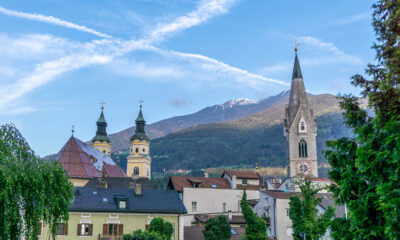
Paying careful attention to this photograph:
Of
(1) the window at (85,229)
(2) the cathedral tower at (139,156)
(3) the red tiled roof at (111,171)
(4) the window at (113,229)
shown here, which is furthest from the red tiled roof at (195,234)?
(2) the cathedral tower at (139,156)

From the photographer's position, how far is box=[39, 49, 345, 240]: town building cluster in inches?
1633

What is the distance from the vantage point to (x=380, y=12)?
1838 cm

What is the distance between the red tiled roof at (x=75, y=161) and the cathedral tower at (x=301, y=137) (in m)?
34.8

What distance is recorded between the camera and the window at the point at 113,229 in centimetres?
4097

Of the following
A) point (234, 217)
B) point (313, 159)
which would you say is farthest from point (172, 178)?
point (313, 159)

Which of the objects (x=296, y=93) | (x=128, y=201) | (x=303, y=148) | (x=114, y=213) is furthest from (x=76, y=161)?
(x=296, y=93)

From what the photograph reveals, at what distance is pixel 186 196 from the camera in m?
63.1

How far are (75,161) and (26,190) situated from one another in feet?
188

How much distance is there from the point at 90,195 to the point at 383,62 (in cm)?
3332

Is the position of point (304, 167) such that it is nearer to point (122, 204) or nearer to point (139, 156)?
point (122, 204)

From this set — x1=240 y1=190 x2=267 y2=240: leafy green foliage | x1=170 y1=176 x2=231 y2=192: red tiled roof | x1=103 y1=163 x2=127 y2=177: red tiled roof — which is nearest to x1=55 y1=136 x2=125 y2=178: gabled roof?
x1=103 y1=163 x2=127 y2=177: red tiled roof

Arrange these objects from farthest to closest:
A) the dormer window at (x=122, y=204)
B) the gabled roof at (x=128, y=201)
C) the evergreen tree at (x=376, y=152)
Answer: the dormer window at (x=122, y=204)
the gabled roof at (x=128, y=201)
the evergreen tree at (x=376, y=152)

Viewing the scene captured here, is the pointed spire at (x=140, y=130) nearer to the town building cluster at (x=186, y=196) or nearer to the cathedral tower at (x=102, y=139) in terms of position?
the cathedral tower at (x=102, y=139)

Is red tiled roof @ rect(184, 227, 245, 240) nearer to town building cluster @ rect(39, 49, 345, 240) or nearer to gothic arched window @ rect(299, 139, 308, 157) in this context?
town building cluster @ rect(39, 49, 345, 240)
